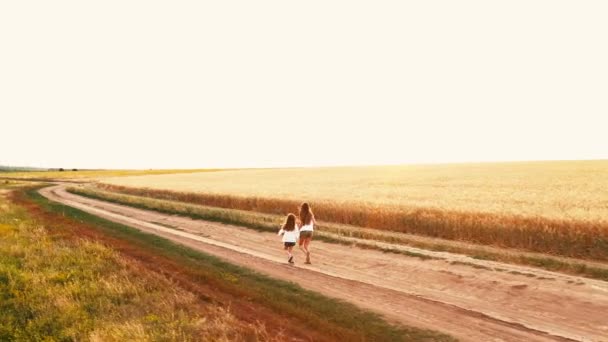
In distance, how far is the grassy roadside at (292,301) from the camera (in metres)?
8.95

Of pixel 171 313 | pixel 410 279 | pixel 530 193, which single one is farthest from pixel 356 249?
pixel 530 193

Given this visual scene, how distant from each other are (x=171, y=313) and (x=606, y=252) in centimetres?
1396

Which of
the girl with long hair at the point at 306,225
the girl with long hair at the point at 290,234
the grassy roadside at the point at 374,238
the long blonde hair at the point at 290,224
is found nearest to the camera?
the grassy roadside at the point at 374,238

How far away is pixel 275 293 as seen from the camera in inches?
466

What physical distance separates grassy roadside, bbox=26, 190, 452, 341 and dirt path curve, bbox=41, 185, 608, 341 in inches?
19.5

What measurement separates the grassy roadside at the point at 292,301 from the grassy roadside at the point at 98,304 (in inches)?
49.4

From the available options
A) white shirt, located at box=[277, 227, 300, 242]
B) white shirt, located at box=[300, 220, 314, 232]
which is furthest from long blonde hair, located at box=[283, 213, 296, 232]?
white shirt, located at box=[300, 220, 314, 232]

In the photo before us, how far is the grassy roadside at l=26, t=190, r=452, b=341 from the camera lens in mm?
8953

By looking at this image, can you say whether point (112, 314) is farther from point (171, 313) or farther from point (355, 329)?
point (355, 329)

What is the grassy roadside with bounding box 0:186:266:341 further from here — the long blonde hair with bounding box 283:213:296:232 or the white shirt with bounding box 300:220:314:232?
the white shirt with bounding box 300:220:314:232

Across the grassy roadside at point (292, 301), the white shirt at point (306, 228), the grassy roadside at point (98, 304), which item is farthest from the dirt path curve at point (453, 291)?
the grassy roadside at point (98, 304)

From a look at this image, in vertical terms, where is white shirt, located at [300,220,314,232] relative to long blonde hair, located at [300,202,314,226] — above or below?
below

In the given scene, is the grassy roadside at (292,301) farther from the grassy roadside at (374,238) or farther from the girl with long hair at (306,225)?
the grassy roadside at (374,238)

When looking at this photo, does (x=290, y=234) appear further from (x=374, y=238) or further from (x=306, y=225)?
(x=374, y=238)
